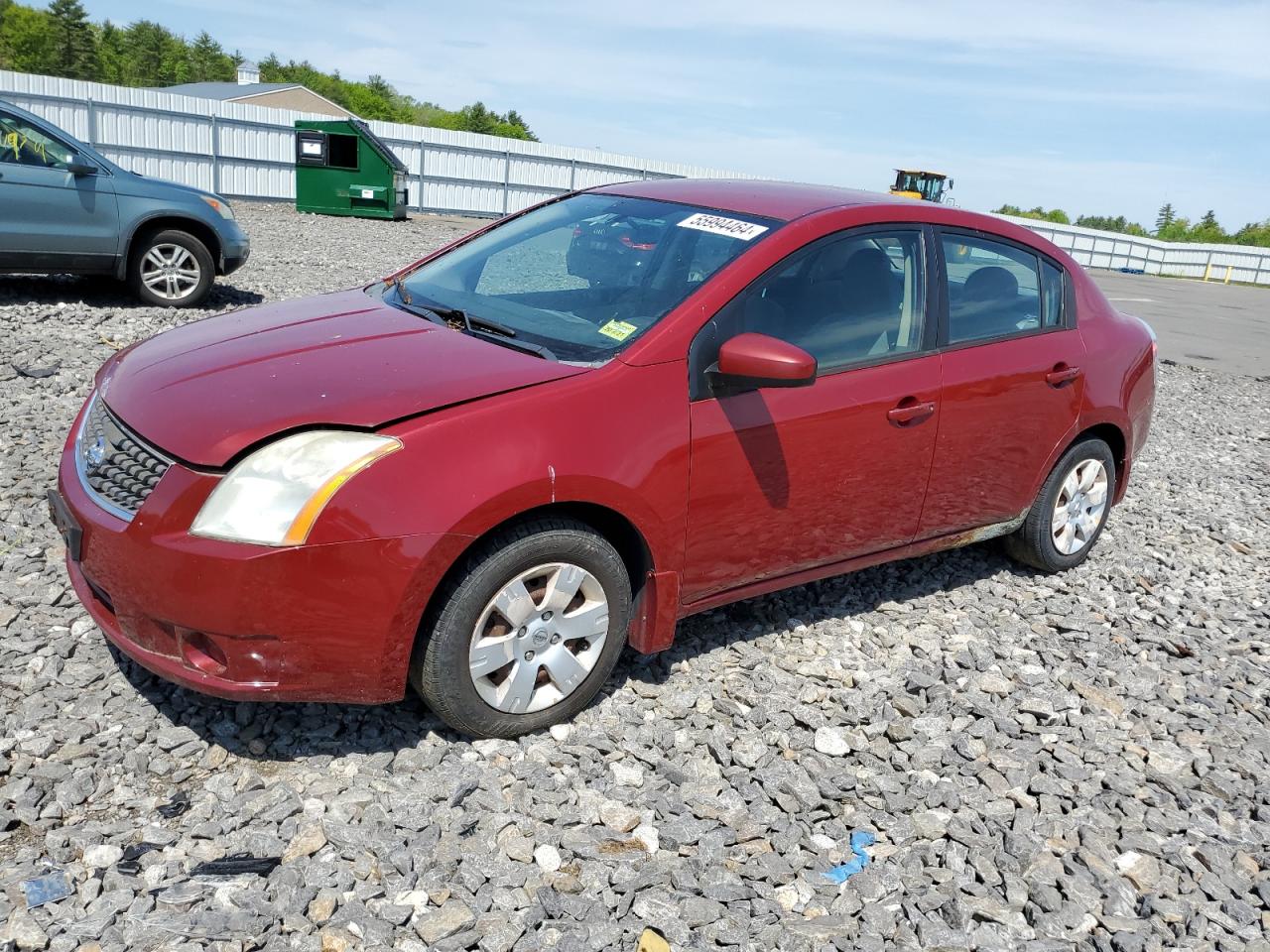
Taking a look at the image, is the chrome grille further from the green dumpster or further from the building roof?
the building roof

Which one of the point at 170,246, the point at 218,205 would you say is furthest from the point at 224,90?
the point at 170,246

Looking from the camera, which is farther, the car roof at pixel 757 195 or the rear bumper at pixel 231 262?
the rear bumper at pixel 231 262

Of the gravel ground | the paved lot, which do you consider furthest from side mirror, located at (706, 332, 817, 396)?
the paved lot

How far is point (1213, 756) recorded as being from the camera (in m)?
3.79

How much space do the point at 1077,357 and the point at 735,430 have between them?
2.13 m

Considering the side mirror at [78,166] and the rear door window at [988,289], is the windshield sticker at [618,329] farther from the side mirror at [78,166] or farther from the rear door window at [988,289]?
the side mirror at [78,166]

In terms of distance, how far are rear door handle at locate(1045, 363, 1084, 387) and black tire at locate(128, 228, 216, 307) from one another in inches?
301

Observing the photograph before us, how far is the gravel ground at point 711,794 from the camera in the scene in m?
2.71

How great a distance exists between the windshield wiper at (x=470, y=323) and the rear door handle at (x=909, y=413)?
1.39 meters

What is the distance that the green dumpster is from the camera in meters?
22.0

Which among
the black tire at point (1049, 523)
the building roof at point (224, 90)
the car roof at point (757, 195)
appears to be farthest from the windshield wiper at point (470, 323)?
the building roof at point (224, 90)

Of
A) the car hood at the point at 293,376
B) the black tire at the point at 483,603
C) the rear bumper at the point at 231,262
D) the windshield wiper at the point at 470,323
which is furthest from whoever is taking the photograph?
the rear bumper at the point at 231,262

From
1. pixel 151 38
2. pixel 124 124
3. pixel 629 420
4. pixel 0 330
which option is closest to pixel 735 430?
pixel 629 420

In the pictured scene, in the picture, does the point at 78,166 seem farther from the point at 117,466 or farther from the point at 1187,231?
the point at 1187,231
